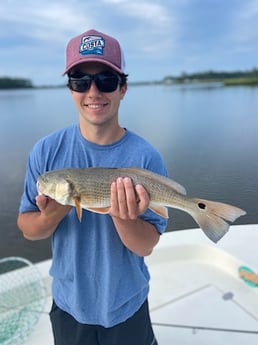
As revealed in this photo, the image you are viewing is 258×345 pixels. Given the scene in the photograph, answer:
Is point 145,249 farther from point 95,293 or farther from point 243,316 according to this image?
point 243,316

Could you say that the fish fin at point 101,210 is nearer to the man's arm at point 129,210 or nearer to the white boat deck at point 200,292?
the man's arm at point 129,210

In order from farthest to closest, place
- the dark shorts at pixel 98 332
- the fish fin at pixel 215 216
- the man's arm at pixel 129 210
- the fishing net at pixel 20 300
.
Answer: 1. the fishing net at pixel 20 300
2. the dark shorts at pixel 98 332
3. the fish fin at pixel 215 216
4. the man's arm at pixel 129 210

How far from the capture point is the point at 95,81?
63.6 inches

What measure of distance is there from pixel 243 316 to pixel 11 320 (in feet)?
6.29

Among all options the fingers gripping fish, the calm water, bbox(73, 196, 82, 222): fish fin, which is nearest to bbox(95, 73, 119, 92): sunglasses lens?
the fingers gripping fish

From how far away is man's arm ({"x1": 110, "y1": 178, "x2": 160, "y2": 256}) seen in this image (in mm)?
1448

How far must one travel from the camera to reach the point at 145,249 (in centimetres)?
163

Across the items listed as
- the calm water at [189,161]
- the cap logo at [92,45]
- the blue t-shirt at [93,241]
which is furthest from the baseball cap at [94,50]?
the calm water at [189,161]

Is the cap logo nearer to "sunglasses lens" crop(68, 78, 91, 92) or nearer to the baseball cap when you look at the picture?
the baseball cap

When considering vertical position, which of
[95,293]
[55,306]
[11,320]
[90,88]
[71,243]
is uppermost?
[90,88]

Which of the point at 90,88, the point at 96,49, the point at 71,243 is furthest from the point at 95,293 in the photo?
the point at 96,49

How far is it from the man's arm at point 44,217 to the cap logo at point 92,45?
2.37 feet

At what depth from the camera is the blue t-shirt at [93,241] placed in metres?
1.66

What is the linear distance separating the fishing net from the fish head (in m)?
1.55
